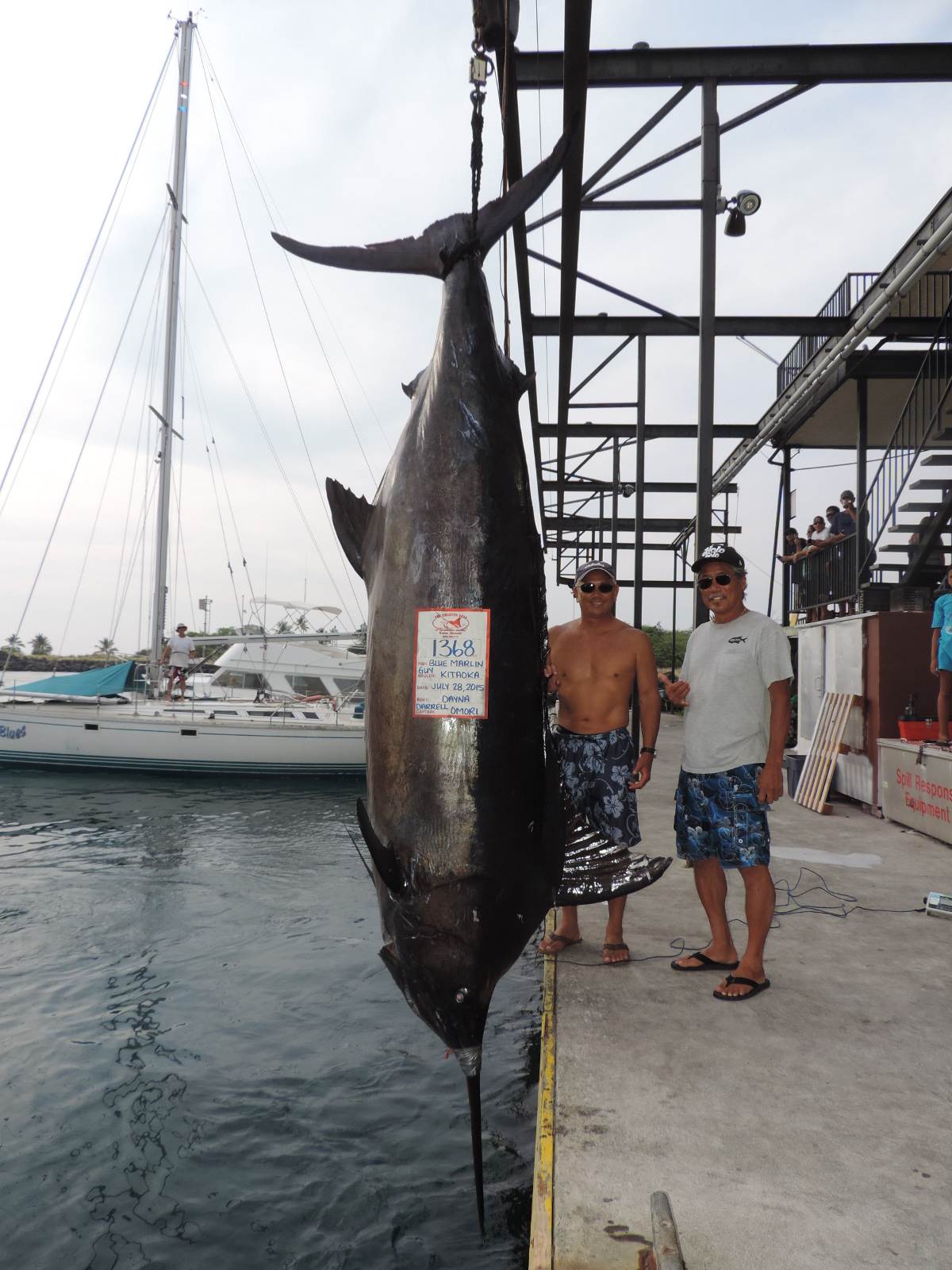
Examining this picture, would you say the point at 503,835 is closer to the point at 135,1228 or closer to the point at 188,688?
the point at 135,1228

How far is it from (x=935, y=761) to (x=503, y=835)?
19.2 ft

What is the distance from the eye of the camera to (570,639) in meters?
3.76

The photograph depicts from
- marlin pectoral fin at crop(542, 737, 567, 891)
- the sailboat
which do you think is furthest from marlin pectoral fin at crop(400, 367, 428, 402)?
the sailboat

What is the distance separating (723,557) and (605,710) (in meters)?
0.83

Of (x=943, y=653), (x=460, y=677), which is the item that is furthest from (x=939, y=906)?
(x=460, y=677)

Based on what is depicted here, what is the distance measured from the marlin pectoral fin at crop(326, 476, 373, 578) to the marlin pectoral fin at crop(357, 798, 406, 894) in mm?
666

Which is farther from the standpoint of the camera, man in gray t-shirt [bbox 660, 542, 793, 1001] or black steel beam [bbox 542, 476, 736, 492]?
black steel beam [bbox 542, 476, 736, 492]

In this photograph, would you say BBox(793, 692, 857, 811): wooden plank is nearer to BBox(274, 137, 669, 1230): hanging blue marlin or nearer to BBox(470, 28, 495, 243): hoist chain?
BBox(274, 137, 669, 1230): hanging blue marlin

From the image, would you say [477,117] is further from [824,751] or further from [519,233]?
[824,751]

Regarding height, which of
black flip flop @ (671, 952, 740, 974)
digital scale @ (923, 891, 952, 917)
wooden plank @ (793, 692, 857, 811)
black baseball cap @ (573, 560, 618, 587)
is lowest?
black flip flop @ (671, 952, 740, 974)

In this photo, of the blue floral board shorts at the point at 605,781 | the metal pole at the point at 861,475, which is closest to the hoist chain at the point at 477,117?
the blue floral board shorts at the point at 605,781

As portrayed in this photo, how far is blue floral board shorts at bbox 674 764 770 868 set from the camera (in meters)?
3.33

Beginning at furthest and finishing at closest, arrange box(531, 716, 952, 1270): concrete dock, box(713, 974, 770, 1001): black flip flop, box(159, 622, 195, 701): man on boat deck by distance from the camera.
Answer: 1. box(159, 622, 195, 701): man on boat deck
2. box(713, 974, 770, 1001): black flip flop
3. box(531, 716, 952, 1270): concrete dock

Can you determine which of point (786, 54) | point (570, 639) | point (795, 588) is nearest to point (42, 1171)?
point (570, 639)
